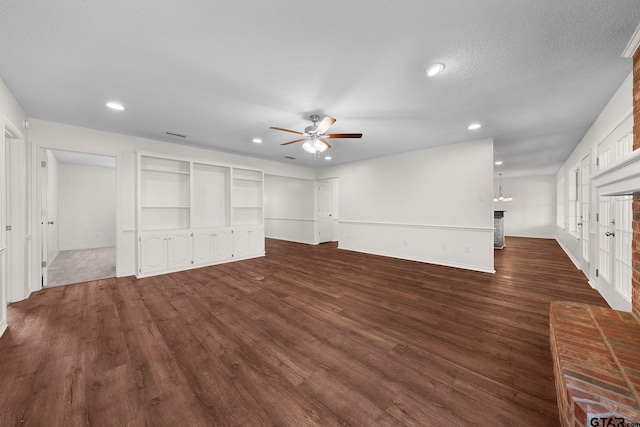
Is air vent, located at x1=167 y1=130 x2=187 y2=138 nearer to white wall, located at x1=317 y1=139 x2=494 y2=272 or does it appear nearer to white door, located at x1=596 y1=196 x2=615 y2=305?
white wall, located at x1=317 y1=139 x2=494 y2=272

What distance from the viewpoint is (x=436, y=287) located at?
11.4 feet

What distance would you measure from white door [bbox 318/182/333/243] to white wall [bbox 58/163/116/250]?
5891 mm

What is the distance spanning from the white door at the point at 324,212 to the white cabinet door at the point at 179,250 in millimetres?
4102

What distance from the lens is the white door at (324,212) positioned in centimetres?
784

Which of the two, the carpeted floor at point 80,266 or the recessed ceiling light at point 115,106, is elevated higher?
the recessed ceiling light at point 115,106

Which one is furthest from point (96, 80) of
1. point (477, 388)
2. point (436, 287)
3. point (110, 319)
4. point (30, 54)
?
point (436, 287)

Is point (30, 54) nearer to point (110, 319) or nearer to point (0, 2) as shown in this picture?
point (0, 2)

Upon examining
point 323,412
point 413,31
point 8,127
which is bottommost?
point 323,412

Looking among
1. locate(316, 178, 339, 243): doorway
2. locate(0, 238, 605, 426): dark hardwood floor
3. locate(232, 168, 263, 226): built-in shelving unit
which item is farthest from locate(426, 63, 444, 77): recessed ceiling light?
locate(316, 178, 339, 243): doorway

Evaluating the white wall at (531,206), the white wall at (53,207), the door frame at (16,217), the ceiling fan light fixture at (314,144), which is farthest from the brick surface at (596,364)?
the white wall at (531,206)

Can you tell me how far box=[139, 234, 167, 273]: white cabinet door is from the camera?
13.5 feet

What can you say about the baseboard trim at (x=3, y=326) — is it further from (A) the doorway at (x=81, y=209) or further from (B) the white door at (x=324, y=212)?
(B) the white door at (x=324, y=212)

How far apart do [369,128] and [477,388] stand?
337 centimetres

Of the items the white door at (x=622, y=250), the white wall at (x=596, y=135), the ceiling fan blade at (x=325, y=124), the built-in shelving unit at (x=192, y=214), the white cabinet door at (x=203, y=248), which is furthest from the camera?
the white cabinet door at (x=203, y=248)
